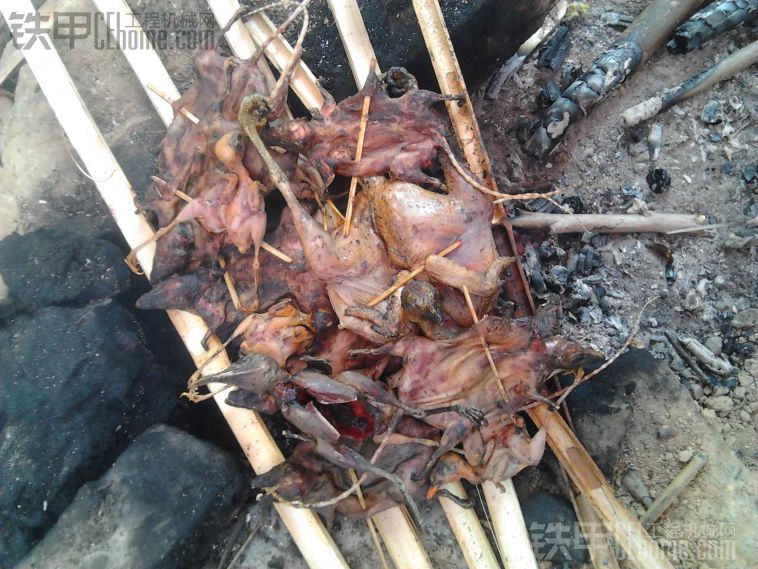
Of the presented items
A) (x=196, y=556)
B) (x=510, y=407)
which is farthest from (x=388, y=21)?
(x=196, y=556)

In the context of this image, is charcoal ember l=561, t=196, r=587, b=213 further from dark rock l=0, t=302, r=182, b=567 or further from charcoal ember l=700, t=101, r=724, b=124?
dark rock l=0, t=302, r=182, b=567

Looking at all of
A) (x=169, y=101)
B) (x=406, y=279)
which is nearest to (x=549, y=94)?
(x=406, y=279)

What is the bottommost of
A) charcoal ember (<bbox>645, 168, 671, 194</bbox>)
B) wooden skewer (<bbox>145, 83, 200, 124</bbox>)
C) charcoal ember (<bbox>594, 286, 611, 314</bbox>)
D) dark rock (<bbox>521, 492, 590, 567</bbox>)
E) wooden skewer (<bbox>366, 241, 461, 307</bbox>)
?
dark rock (<bbox>521, 492, 590, 567</bbox>)

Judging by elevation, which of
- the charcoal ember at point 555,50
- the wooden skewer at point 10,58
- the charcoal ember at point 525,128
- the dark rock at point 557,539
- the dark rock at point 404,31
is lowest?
the dark rock at point 557,539

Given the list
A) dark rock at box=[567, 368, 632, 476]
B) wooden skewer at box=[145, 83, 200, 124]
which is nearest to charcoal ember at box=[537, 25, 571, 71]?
dark rock at box=[567, 368, 632, 476]

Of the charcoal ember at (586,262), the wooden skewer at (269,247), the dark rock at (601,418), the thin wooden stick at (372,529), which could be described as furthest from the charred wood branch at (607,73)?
the thin wooden stick at (372,529)

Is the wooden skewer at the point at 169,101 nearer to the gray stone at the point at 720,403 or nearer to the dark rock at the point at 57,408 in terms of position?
the dark rock at the point at 57,408

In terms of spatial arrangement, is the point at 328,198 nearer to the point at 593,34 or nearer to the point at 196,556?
the point at 196,556
